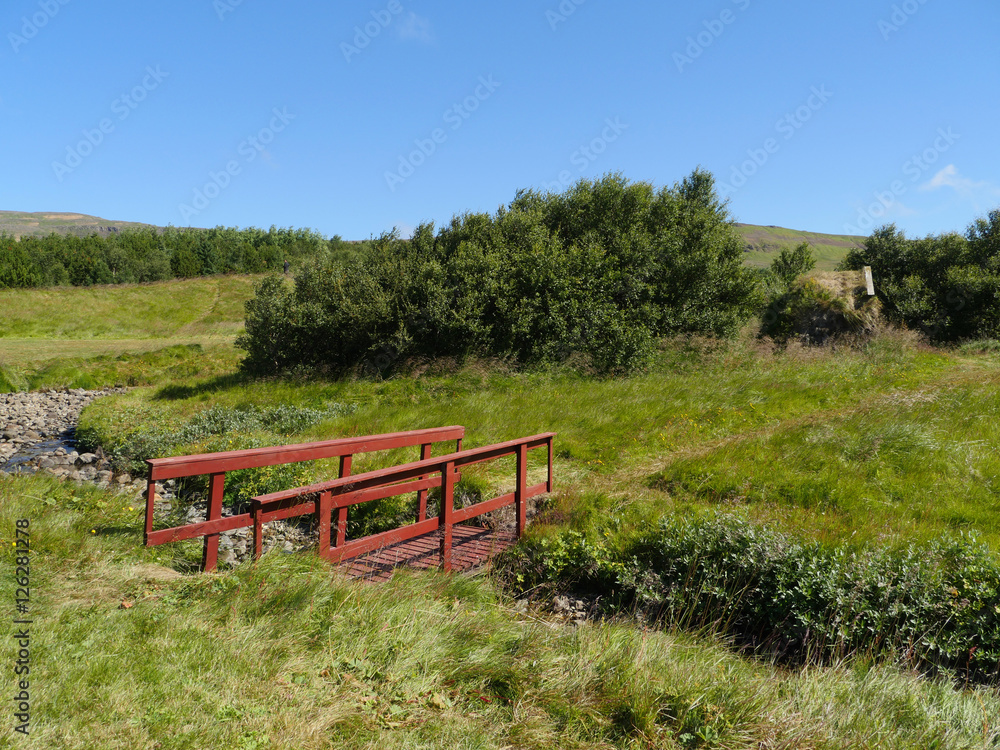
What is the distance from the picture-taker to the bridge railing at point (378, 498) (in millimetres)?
5312

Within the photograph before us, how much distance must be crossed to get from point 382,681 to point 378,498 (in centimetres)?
344

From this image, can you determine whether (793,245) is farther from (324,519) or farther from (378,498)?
(324,519)

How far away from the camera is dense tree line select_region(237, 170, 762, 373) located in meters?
17.8

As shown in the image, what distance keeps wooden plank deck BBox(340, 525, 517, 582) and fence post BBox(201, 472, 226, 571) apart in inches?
42.9

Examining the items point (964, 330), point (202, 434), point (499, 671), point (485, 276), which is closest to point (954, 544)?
point (499, 671)

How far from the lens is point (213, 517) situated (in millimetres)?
5539

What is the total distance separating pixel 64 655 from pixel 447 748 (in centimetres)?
214

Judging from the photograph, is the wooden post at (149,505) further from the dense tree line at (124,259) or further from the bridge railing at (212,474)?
the dense tree line at (124,259)

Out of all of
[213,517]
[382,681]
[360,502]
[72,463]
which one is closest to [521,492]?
[360,502]

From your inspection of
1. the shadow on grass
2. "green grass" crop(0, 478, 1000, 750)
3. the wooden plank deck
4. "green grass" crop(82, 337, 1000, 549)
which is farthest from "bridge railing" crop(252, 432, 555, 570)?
the shadow on grass

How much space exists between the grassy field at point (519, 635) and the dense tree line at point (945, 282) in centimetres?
1457

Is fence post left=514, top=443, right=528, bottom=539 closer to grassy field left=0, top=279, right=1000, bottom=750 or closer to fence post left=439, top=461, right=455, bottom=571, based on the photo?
grassy field left=0, top=279, right=1000, bottom=750

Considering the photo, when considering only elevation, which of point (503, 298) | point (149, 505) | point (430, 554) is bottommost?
point (430, 554)

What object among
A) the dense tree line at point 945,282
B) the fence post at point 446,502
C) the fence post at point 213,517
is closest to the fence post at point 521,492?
the fence post at point 446,502
